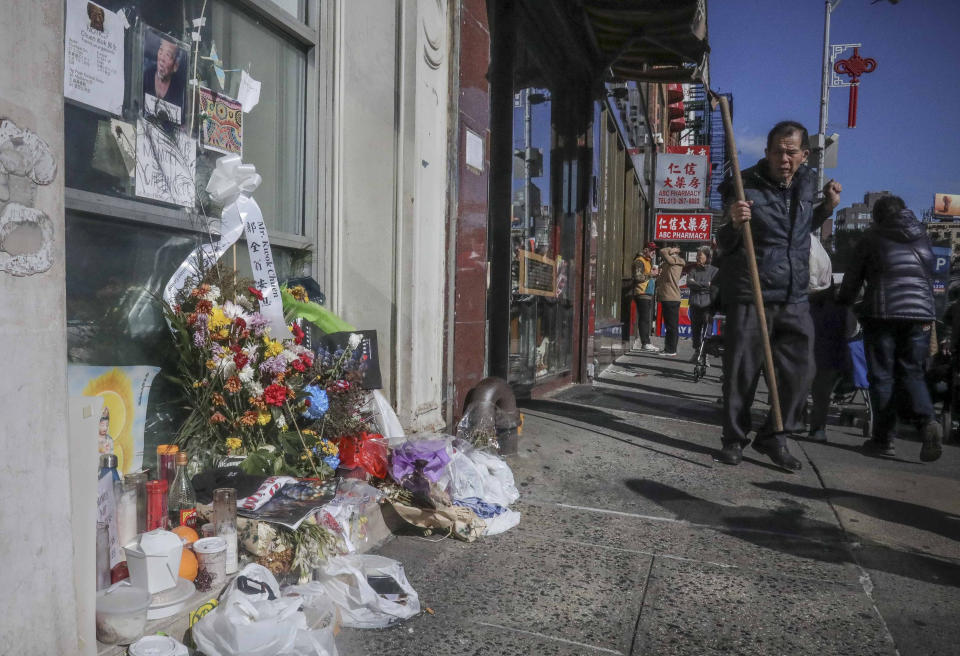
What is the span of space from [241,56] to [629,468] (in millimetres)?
3222

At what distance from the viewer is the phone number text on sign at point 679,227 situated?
20334 mm

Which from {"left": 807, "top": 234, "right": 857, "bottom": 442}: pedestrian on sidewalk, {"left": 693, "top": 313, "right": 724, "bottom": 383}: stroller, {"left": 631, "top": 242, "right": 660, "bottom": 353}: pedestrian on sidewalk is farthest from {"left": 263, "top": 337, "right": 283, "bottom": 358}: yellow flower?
{"left": 631, "top": 242, "right": 660, "bottom": 353}: pedestrian on sidewalk

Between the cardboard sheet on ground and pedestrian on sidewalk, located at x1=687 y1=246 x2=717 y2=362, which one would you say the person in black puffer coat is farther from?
the cardboard sheet on ground

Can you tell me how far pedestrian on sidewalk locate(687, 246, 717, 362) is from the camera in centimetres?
1077

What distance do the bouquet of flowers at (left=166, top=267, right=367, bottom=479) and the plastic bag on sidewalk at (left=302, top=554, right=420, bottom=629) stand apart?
57cm

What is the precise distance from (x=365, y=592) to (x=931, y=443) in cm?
436

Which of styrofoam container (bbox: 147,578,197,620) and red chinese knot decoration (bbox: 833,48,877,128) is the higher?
red chinese knot decoration (bbox: 833,48,877,128)

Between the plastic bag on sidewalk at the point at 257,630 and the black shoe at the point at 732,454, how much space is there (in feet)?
10.8

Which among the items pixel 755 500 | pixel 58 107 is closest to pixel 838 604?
pixel 755 500

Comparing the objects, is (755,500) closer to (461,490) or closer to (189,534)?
(461,490)

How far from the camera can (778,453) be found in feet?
15.4

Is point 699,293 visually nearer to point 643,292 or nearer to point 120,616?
point 643,292

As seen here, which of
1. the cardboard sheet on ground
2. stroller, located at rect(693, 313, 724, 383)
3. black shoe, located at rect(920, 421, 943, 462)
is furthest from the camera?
stroller, located at rect(693, 313, 724, 383)

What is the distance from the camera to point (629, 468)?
4590mm
